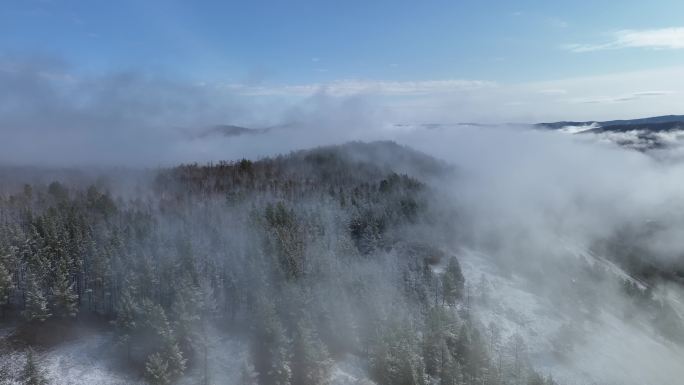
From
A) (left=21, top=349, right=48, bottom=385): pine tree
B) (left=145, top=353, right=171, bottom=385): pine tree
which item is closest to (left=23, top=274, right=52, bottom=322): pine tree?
(left=21, top=349, right=48, bottom=385): pine tree

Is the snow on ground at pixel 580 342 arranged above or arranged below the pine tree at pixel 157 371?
below

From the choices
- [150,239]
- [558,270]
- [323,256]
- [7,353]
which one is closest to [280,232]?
[323,256]

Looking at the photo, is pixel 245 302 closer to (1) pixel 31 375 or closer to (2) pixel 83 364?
(2) pixel 83 364

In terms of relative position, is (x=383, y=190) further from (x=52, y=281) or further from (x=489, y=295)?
(x=52, y=281)

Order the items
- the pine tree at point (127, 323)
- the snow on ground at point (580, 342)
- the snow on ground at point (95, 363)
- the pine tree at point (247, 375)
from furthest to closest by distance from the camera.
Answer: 1. the snow on ground at point (580, 342)
2. the pine tree at point (127, 323)
3. the pine tree at point (247, 375)
4. the snow on ground at point (95, 363)

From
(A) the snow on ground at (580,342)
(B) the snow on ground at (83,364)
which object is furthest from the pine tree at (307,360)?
(A) the snow on ground at (580,342)

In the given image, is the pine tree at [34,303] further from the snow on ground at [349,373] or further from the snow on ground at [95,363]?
the snow on ground at [349,373]

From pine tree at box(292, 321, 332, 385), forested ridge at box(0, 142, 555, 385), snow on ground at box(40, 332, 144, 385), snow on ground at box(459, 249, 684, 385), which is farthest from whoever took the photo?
snow on ground at box(459, 249, 684, 385)

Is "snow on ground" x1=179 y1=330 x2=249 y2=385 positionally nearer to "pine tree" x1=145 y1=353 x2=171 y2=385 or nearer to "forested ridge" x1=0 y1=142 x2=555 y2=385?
"forested ridge" x1=0 y1=142 x2=555 y2=385

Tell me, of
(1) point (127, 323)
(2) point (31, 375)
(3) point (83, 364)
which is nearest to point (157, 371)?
(1) point (127, 323)

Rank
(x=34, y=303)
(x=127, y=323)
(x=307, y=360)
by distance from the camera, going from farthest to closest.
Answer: (x=34, y=303) → (x=127, y=323) → (x=307, y=360)
